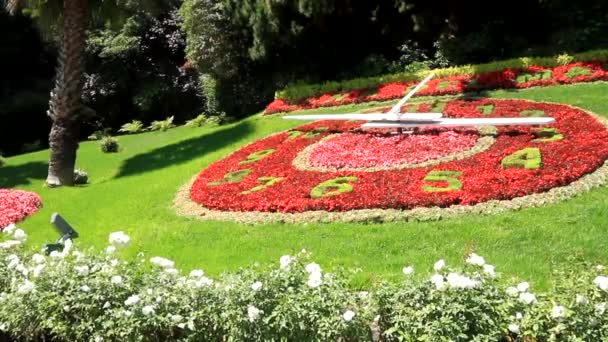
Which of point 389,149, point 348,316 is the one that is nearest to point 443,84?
point 389,149

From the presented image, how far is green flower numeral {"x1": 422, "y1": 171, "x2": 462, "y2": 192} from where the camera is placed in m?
7.97

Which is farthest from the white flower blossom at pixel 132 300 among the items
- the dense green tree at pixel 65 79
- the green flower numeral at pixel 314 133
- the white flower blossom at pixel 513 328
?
the dense green tree at pixel 65 79

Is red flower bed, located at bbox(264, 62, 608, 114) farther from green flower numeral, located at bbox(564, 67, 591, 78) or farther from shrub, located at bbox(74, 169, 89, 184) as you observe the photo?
shrub, located at bbox(74, 169, 89, 184)

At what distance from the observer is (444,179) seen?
838 centimetres

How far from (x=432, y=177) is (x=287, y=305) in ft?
15.4

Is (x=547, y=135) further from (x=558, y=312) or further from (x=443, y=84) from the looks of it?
(x=558, y=312)

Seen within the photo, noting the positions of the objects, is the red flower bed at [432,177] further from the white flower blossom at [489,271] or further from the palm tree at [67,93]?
the palm tree at [67,93]

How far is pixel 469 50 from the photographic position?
56.7 ft

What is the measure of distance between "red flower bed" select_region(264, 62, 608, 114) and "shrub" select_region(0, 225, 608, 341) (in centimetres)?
1003

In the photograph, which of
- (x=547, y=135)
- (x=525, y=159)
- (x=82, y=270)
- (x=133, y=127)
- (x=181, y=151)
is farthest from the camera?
(x=133, y=127)

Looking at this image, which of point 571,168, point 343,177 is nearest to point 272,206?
point 343,177

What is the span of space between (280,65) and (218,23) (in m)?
2.31

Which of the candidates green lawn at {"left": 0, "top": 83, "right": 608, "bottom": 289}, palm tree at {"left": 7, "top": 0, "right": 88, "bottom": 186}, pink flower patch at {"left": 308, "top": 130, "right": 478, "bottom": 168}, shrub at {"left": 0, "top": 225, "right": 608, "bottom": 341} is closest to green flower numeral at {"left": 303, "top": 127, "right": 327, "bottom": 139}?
pink flower patch at {"left": 308, "top": 130, "right": 478, "bottom": 168}

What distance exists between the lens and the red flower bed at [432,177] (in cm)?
777
